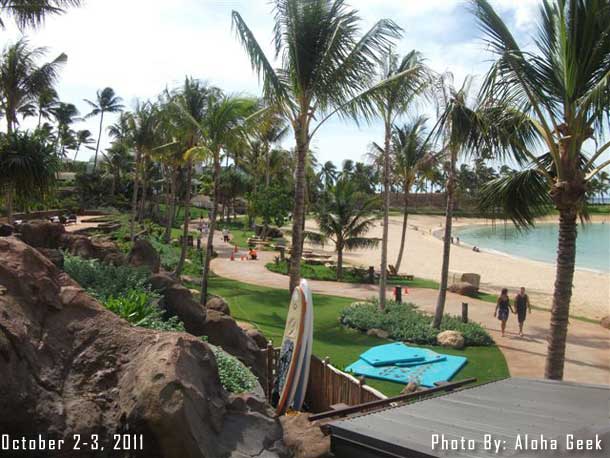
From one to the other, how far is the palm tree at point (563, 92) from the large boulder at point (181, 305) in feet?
17.5

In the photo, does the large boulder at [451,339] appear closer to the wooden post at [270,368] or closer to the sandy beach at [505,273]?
the wooden post at [270,368]

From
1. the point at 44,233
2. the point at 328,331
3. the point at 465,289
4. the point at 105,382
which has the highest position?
the point at 44,233

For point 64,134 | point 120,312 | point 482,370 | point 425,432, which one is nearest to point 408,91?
point 482,370

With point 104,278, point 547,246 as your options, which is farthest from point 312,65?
point 547,246

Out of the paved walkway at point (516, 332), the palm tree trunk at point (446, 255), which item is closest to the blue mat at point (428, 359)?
the paved walkway at point (516, 332)

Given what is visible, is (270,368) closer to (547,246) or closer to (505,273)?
(505,273)

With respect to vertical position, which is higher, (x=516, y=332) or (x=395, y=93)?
(x=395, y=93)

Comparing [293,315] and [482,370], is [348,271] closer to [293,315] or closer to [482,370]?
[482,370]

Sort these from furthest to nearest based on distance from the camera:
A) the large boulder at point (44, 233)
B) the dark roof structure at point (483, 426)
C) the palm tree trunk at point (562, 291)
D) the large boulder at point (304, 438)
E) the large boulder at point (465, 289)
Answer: the large boulder at point (465, 289) < the large boulder at point (44, 233) < the palm tree trunk at point (562, 291) < the large boulder at point (304, 438) < the dark roof structure at point (483, 426)

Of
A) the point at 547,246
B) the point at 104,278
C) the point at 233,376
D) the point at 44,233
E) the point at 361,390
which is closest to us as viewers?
the point at 233,376

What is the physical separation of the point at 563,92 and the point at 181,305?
648cm

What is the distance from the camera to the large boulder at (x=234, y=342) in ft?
26.2

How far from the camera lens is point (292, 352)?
20.3 feet

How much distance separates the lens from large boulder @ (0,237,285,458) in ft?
11.1
